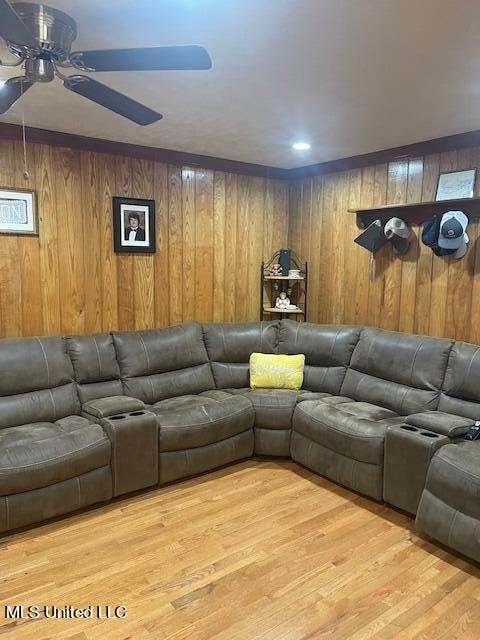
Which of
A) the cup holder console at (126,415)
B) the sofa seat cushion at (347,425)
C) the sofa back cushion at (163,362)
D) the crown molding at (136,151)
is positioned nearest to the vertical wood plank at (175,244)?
the crown molding at (136,151)

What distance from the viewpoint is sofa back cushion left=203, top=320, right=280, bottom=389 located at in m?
4.09

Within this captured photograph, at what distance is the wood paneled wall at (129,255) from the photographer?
352 cm

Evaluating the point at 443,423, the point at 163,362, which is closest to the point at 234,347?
the point at 163,362

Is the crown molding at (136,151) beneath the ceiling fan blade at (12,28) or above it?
above

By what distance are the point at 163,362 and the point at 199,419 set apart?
666 millimetres

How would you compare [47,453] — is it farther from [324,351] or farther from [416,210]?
[416,210]

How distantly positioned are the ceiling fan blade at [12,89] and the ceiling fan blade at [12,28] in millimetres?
286

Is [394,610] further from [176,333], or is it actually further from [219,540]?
[176,333]

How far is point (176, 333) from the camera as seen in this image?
3.97 m

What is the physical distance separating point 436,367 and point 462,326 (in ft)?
1.58

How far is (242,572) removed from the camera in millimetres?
2369

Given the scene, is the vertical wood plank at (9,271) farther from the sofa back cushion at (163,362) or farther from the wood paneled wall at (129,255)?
the sofa back cushion at (163,362)

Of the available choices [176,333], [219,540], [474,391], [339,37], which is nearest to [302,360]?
[176,333]

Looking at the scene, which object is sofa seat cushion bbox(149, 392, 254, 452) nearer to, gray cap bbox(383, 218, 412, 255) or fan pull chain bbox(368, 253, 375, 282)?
fan pull chain bbox(368, 253, 375, 282)
